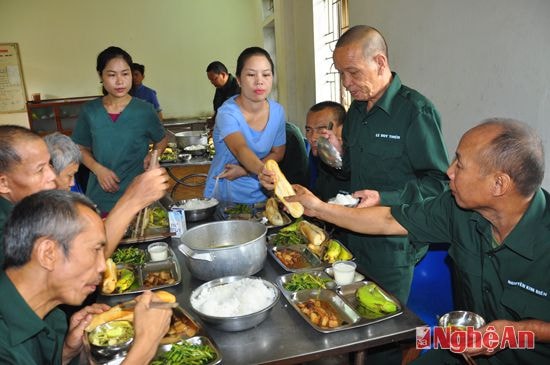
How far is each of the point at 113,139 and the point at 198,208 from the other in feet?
3.61

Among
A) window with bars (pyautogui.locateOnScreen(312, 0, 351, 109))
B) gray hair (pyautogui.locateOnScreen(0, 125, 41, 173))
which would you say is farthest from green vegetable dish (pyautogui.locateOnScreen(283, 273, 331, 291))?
window with bars (pyautogui.locateOnScreen(312, 0, 351, 109))

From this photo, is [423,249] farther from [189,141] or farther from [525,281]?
[189,141]

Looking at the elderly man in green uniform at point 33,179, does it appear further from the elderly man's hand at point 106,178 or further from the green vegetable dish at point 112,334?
the elderly man's hand at point 106,178

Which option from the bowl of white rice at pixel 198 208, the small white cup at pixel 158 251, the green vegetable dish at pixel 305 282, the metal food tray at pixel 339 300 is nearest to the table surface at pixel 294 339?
the metal food tray at pixel 339 300

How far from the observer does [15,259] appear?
51.3 inches

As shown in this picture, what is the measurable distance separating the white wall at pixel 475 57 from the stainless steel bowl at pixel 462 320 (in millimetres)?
1115

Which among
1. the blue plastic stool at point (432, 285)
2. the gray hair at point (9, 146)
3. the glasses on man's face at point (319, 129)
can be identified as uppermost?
the gray hair at point (9, 146)

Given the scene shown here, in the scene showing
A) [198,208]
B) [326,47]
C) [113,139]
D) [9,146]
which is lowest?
[198,208]

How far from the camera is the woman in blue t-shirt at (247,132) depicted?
3.07 metres

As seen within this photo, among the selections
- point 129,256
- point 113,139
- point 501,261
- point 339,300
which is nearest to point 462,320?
point 501,261

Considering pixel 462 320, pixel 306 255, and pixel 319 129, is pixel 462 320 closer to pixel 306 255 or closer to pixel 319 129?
pixel 306 255

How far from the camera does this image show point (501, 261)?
5.26 feet

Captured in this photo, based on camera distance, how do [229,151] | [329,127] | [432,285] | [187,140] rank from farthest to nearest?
[187,140] → [229,151] → [329,127] → [432,285]

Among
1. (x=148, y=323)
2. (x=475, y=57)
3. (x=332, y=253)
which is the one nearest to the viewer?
(x=148, y=323)
